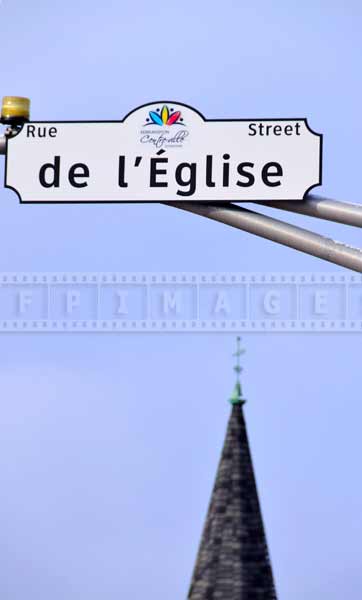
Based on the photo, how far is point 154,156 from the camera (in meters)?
29.0

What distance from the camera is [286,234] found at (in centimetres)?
2689

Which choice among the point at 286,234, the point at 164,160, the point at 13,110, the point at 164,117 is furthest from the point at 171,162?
the point at 13,110

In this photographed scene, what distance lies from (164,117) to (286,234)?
422 cm

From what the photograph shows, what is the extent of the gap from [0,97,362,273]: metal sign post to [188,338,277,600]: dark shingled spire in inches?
2313

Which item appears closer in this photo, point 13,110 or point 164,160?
point 164,160

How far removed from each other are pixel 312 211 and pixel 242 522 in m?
63.6

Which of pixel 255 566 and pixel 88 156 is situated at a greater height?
pixel 88 156

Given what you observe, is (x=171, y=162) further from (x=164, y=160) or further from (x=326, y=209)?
(x=326, y=209)

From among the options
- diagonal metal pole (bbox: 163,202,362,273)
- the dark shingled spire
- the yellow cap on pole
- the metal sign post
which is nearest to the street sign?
the metal sign post

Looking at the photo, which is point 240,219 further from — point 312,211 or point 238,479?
point 238,479

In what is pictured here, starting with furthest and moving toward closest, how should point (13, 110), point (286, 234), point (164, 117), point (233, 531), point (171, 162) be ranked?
1. point (233, 531)
2. point (13, 110)
3. point (164, 117)
4. point (171, 162)
5. point (286, 234)

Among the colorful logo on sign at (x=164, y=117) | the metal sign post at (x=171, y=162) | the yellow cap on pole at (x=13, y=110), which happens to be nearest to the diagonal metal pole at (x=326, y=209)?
the metal sign post at (x=171, y=162)

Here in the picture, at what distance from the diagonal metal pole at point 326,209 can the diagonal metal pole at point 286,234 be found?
333mm

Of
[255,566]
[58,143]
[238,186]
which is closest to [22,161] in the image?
[58,143]
